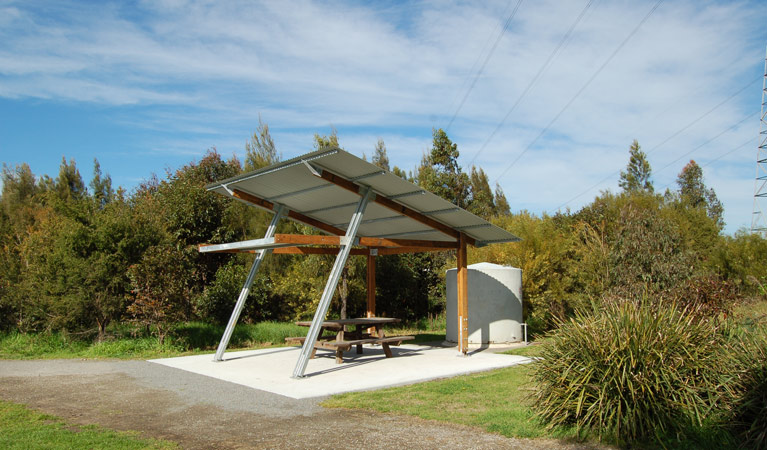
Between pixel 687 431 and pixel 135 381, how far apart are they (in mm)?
8249

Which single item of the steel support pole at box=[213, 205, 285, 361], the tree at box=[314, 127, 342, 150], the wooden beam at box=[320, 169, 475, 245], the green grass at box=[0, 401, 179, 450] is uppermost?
the tree at box=[314, 127, 342, 150]

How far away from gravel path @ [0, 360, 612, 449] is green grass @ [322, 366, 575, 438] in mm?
233

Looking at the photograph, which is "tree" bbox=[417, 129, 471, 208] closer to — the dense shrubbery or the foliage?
the foliage

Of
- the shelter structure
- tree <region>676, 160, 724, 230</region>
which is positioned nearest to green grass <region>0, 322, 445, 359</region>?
the shelter structure

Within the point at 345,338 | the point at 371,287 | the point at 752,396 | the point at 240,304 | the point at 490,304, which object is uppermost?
the point at 371,287

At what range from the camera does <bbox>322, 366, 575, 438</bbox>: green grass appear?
6.10 metres

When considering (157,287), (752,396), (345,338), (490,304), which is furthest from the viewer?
(490,304)

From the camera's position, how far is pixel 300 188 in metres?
11.5

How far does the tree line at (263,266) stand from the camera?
525 inches

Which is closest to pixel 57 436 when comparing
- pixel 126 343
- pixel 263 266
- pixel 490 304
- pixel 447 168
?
pixel 126 343

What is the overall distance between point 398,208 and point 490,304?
476 cm

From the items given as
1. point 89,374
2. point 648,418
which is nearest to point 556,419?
point 648,418

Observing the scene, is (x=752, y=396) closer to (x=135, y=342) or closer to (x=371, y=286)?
(x=371, y=286)

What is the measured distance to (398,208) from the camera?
11.8m
